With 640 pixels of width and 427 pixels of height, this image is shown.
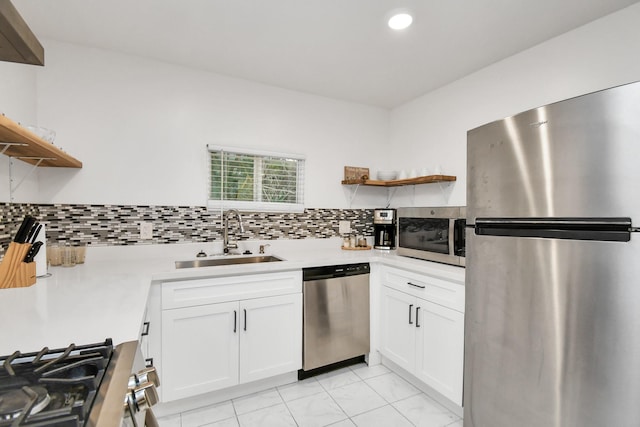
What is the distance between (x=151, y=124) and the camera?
7.48ft

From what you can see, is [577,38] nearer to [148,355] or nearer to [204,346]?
[204,346]

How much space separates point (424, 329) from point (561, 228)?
120cm

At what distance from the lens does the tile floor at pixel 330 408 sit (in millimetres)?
1825

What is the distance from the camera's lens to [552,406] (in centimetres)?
116

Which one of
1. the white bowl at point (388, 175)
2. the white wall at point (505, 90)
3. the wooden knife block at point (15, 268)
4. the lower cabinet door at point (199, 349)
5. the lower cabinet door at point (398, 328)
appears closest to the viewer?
the wooden knife block at point (15, 268)

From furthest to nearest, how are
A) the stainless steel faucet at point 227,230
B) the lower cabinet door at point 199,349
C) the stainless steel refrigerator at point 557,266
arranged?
the stainless steel faucet at point 227,230 < the lower cabinet door at point 199,349 < the stainless steel refrigerator at point 557,266

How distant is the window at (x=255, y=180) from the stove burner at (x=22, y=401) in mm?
1979

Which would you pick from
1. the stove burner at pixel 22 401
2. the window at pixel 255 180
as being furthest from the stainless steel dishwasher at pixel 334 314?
the stove burner at pixel 22 401

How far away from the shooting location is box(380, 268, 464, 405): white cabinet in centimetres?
186

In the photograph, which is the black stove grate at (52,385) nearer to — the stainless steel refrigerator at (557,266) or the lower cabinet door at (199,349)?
the lower cabinet door at (199,349)

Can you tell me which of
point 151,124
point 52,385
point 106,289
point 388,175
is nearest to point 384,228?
point 388,175

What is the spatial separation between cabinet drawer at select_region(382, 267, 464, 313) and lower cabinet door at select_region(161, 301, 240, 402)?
Answer: 1.17m

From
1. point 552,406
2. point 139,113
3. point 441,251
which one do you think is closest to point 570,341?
point 552,406

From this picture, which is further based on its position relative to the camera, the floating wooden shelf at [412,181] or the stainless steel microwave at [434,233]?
the floating wooden shelf at [412,181]
